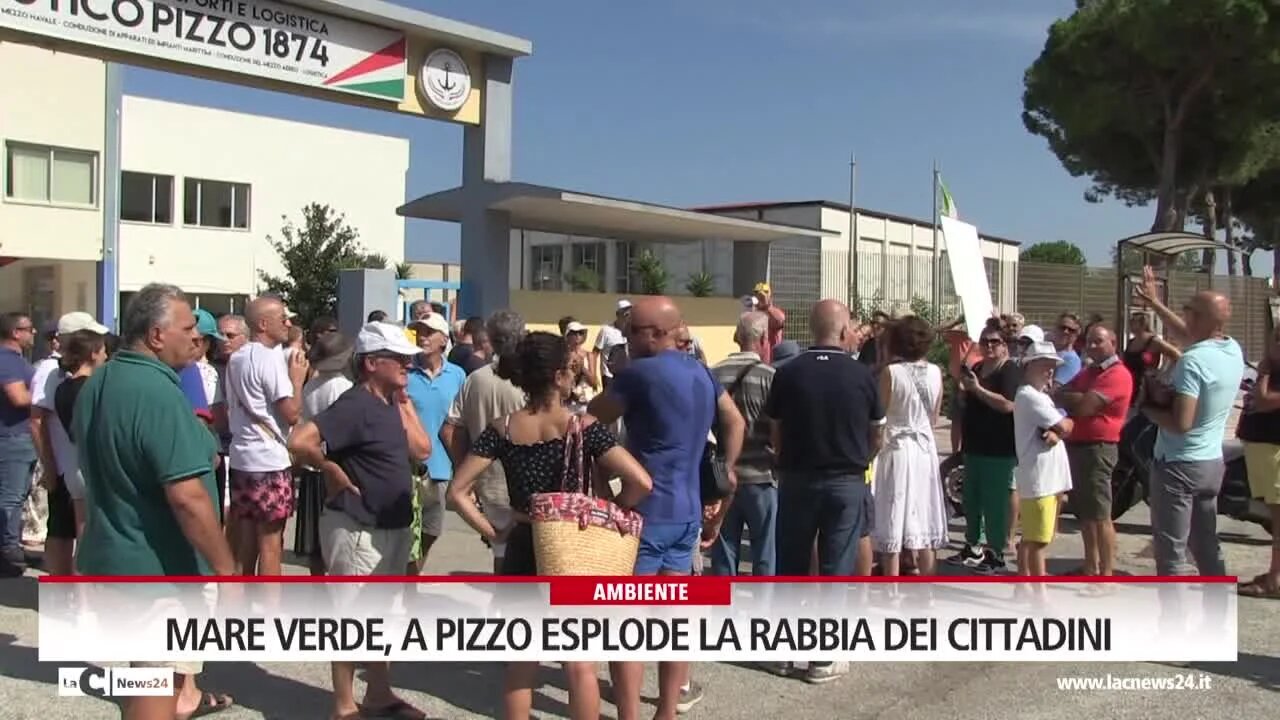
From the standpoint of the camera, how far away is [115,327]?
62.2ft

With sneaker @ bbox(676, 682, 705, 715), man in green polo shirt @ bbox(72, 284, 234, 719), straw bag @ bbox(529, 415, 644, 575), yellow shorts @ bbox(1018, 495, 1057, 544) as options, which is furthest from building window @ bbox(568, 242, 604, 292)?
man in green polo shirt @ bbox(72, 284, 234, 719)

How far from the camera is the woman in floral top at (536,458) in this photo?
13.1 feet

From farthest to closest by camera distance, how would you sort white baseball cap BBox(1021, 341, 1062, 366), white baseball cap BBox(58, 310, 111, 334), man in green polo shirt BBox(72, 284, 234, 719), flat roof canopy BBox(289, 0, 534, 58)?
1. flat roof canopy BBox(289, 0, 534, 58)
2. white baseball cap BBox(1021, 341, 1062, 366)
3. white baseball cap BBox(58, 310, 111, 334)
4. man in green polo shirt BBox(72, 284, 234, 719)

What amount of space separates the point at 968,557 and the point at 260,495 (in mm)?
4728

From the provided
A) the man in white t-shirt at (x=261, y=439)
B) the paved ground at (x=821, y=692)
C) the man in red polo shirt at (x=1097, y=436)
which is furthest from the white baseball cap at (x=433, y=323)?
the man in red polo shirt at (x=1097, y=436)

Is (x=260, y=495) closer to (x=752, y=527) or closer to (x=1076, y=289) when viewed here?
(x=752, y=527)

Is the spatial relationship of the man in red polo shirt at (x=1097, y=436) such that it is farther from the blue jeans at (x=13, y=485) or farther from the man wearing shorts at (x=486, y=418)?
the blue jeans at (x=13, y=485)

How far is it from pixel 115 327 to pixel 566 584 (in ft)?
57.4

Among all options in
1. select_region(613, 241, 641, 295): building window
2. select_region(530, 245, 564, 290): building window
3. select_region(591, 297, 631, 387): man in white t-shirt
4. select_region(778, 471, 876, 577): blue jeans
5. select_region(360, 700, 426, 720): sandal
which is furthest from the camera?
select_region(530, 245, 564, 290): building window

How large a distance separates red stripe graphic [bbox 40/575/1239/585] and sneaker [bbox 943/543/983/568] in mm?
349

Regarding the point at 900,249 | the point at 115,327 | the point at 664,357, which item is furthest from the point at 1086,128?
the point at 664,357

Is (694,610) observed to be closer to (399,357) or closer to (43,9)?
(399,357)

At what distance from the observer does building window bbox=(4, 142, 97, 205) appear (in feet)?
82.0

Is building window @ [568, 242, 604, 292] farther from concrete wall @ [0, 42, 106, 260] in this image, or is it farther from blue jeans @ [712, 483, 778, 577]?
blue jeans @ [712, 483, 778, 577]
